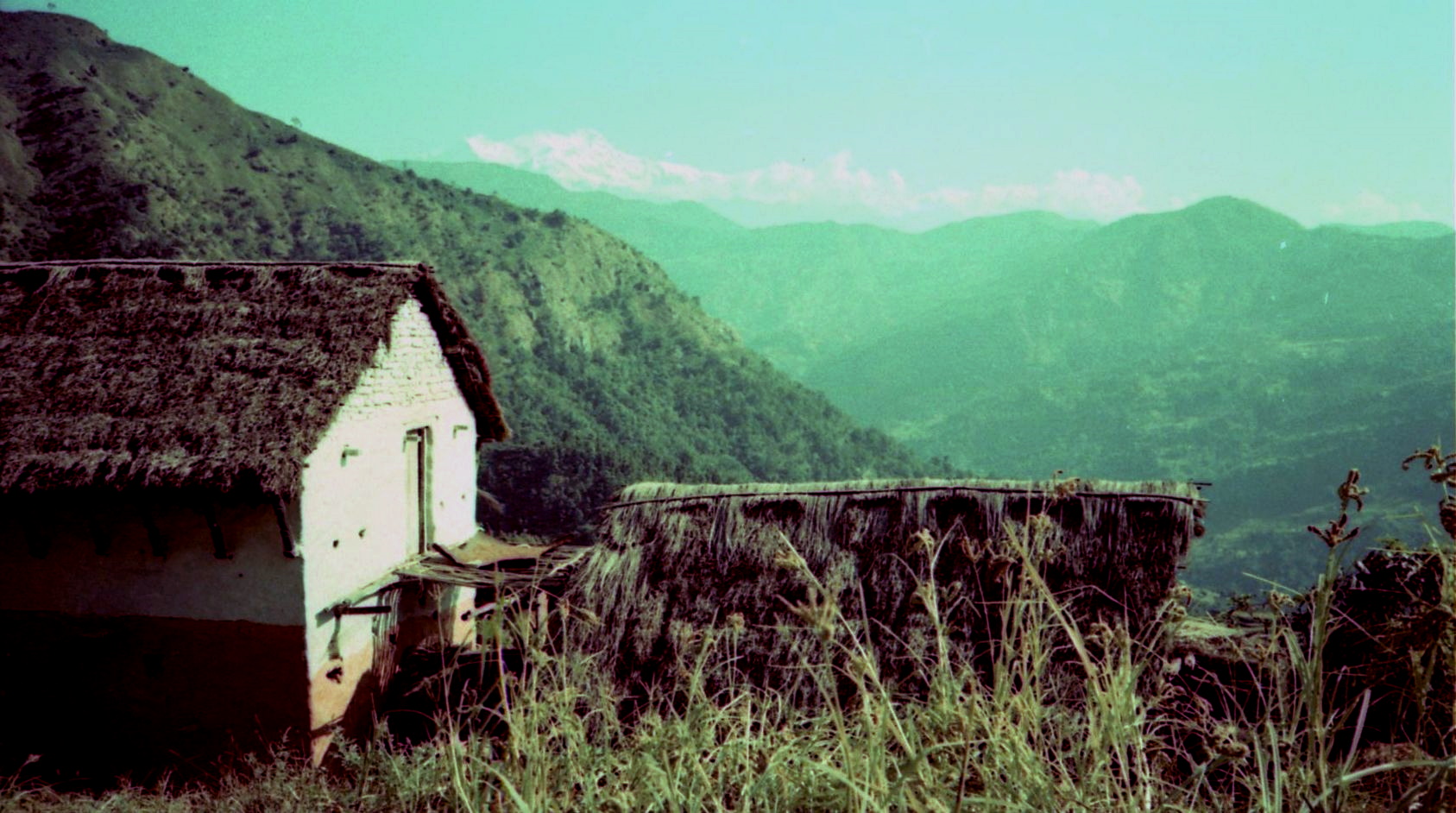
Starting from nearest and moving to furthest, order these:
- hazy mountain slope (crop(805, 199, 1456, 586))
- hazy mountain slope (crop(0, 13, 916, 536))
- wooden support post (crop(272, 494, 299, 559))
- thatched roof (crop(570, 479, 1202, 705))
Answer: thatched roof (crop(570, 479, 1202, 705)), wooden support post (crop(272, 494, 299, 559)), hazy mountain slope (crop(0, 13, 916, 536)), hazy mountain slope (crop(805, 199, 1456, 586))

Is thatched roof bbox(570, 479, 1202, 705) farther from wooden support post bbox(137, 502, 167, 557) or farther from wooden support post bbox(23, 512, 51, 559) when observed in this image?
wooden support post bbox(23, 512, 51, 559)

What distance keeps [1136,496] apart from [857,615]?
257cm

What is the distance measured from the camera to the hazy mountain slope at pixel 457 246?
3956 cm

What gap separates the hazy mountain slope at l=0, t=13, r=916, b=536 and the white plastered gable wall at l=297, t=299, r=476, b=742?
17797 millimetres

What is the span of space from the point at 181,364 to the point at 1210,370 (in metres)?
133

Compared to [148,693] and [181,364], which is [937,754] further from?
[181,364]

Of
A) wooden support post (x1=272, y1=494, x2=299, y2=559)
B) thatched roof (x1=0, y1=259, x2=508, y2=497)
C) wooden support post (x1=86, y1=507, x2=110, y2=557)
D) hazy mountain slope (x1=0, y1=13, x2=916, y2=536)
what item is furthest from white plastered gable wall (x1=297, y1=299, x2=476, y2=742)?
hazy mountain slope (x1=0, y1=13, x2=916, y2=536)

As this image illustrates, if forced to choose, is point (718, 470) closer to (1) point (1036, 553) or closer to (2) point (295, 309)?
(2) point (295, 309)

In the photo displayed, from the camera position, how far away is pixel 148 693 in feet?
32.6

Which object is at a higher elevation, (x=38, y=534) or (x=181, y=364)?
(x=181, y=364)

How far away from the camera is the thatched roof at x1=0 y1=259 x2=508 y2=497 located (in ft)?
31.4

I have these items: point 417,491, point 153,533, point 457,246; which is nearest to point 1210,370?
point 457,246

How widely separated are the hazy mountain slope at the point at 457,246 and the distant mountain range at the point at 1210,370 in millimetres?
32904

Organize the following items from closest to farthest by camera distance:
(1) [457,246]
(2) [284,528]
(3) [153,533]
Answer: (2) [284,528]
(3) [153,533]
(1) [457,246]
